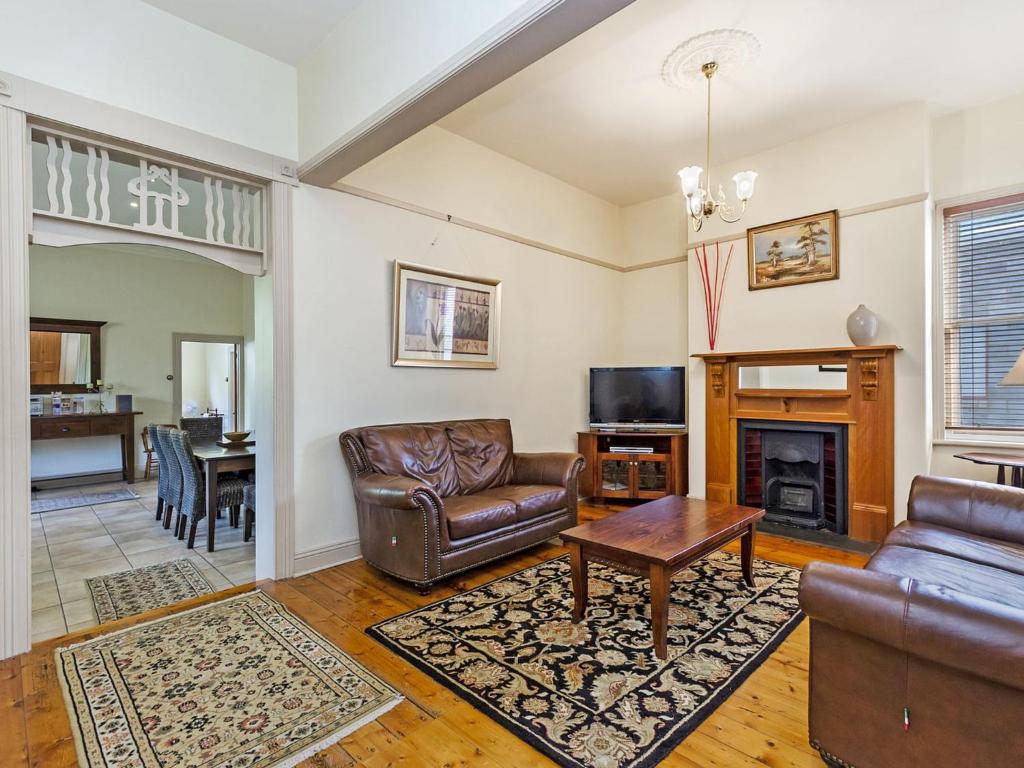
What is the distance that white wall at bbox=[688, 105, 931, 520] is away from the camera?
3719 mm

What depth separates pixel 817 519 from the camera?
4.08 metres

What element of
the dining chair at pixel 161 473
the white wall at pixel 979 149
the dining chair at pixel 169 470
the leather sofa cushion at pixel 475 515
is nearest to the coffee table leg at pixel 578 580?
the leather sofa cushion at pixel 475 515

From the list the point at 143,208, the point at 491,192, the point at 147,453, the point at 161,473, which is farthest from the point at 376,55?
the point at 147,453

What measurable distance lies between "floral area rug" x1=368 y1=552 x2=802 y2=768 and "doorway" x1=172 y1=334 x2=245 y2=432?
23.5ft

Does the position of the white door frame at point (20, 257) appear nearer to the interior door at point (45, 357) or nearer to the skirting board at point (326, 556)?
the skirting board at point (326, 556)

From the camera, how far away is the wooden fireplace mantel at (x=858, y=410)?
3770 mm

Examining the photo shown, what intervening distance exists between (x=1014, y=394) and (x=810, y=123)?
8.35ft

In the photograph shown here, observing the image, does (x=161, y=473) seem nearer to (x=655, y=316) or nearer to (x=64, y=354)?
(x=64, y=354)

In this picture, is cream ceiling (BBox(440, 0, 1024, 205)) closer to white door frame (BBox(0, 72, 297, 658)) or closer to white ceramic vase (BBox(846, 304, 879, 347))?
white ceramic vase (BBox(846, 304, 879, 347))

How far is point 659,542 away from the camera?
2422 mm

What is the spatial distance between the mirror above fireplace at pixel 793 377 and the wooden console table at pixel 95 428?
7345 mm

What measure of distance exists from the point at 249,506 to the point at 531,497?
2258 mm

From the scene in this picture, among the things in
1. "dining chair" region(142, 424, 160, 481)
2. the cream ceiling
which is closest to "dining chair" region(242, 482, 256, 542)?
the cream ceiling

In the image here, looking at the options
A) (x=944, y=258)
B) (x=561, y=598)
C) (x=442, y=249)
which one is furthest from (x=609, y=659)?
(x=944, y=258)
